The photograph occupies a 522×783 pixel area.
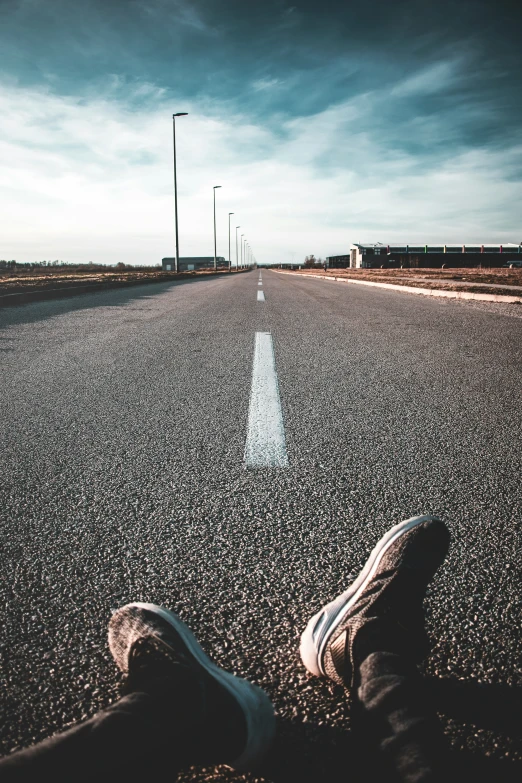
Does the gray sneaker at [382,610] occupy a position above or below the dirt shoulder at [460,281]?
below

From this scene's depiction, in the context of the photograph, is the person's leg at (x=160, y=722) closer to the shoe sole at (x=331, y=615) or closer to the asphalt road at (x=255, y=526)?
the asphalt road at (x=255, y=526)

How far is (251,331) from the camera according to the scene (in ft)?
22.5

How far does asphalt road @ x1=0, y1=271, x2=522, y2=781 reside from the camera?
3.70 ft

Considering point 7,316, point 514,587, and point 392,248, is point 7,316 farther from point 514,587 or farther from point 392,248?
point 392,248

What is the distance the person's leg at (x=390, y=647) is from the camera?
912 mm

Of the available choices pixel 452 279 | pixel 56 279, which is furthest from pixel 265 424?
pixel 56 279

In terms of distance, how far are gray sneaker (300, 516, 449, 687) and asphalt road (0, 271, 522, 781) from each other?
0.07 metres

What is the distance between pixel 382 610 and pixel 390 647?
93 mm

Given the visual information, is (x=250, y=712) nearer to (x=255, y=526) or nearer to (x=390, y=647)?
(x=390, y=647)

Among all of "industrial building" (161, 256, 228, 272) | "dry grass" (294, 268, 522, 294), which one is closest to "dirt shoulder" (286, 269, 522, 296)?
"dry grass" (294, 268, 522, 294)

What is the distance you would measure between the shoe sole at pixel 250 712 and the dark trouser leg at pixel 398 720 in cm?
19

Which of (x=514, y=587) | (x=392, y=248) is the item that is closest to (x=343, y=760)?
(x=514, y=587)

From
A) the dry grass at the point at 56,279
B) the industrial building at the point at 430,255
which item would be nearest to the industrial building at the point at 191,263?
the industrial building at the point at 430,255

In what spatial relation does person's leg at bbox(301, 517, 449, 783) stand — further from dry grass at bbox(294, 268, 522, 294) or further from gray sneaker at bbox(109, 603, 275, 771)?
dry grass at bbox(294, 268, 522, 294)
